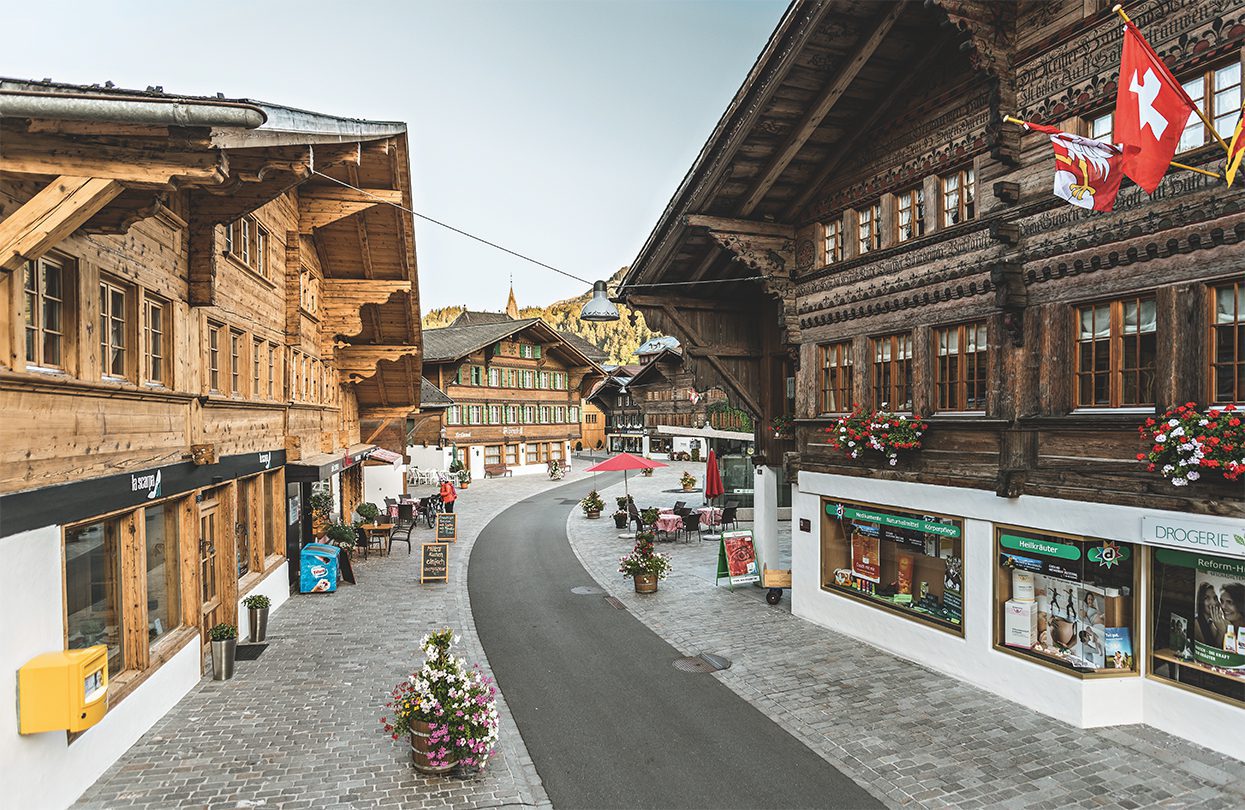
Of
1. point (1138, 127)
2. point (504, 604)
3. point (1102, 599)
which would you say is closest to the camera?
point (1138, 127)

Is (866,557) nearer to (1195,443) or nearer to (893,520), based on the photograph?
(893,520)

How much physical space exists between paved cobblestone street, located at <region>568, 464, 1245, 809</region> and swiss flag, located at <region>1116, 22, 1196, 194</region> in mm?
5714

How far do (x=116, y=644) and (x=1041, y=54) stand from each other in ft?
42.6

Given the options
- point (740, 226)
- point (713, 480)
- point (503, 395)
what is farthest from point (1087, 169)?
point (503, 395)

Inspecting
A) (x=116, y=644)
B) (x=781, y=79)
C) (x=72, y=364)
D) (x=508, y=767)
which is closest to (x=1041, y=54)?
(x=781, y=79)

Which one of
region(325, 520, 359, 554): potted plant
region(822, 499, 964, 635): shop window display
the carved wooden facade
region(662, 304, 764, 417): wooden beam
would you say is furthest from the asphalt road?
Result: region(325, 520, 359, 554): potted plant

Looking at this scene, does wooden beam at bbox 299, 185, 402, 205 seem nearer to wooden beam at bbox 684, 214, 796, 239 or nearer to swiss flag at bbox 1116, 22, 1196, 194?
wooden beam at bbox 684, 214, 796, 239

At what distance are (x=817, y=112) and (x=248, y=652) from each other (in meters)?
12.4

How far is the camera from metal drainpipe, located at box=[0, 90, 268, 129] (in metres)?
5.25

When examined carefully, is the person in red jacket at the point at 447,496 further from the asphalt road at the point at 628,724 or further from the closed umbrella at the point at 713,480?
the asphalt road at the point at 628,724

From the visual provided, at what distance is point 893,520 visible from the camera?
39.8 ft

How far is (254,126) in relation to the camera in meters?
6.14

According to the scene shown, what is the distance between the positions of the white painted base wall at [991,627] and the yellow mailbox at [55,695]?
10.2 m

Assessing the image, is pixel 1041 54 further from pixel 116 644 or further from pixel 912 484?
pixel 116 644
